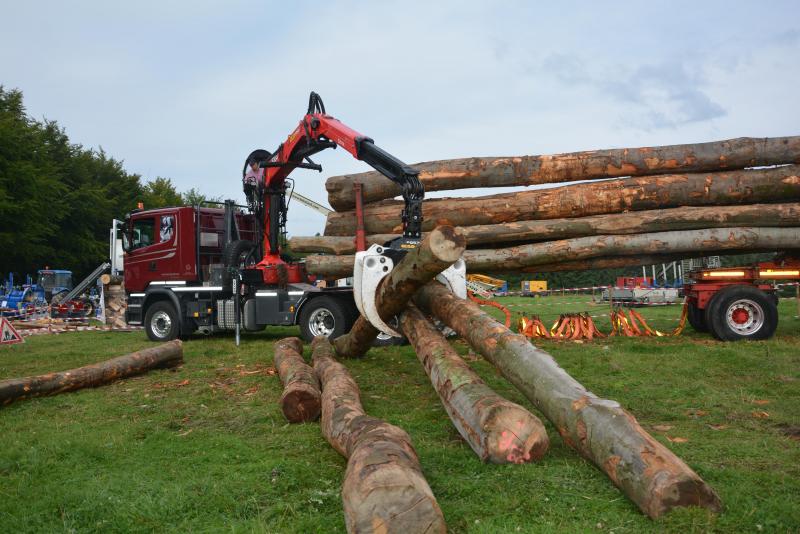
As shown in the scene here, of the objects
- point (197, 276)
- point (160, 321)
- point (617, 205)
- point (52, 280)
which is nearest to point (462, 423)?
point (617, 205)

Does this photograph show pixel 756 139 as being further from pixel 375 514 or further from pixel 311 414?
pixel 375 514

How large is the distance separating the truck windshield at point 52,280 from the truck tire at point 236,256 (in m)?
19.2

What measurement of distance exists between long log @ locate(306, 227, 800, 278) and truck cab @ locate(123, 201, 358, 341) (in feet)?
12.2

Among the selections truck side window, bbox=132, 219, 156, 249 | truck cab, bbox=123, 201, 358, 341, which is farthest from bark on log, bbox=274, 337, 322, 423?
truck side window, bbox=132, 219, 156, 249

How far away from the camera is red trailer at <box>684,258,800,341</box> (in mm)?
10250

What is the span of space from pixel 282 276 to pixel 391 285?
19.6 feet

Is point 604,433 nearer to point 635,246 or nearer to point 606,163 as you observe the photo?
point 635,246

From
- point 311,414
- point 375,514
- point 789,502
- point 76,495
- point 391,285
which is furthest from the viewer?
point 391,285

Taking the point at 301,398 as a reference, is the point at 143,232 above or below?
above

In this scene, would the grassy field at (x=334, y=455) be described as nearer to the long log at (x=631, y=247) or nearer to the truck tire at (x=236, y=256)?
the long log at (x=631, y=247)

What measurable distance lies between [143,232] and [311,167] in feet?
14.3

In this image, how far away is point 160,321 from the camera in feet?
45.5

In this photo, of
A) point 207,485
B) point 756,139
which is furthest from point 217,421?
point 756,139

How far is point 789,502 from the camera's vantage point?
343 centimetres
